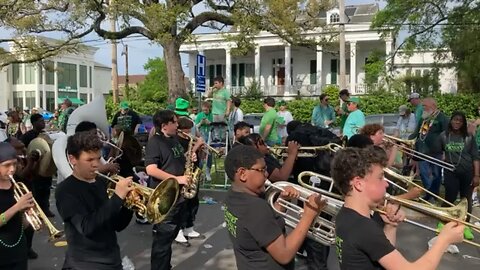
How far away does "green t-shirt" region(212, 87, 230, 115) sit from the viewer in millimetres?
11477

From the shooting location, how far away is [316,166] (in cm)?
599

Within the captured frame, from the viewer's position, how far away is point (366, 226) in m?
2.59

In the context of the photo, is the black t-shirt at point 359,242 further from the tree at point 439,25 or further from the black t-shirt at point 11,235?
the tree at point 439,25

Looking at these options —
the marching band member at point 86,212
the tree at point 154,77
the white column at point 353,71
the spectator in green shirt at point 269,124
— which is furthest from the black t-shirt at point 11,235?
the tree at point 154,77

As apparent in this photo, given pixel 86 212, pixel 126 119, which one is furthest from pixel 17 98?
pixel 86 212

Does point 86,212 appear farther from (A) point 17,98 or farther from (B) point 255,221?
(A) point 17,98

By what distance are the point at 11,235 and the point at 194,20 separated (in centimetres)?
1771

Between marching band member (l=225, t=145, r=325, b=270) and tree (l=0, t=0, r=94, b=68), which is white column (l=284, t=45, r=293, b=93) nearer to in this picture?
tree (l=0, t=0, r=94, b=68)

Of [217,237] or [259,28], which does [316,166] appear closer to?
[217,237]

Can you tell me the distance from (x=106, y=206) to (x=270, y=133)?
6743mm

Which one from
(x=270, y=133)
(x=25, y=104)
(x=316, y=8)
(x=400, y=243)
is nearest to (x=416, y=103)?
→ (x=270, y=133)

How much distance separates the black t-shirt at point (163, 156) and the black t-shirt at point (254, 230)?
2627mm

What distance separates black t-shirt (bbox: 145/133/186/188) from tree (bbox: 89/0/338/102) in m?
13.0

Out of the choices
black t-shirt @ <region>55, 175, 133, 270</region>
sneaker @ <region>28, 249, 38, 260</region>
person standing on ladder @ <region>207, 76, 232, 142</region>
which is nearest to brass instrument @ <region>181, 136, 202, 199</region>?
black t-shirt @ <region>55, 175, 133, 270</region>
